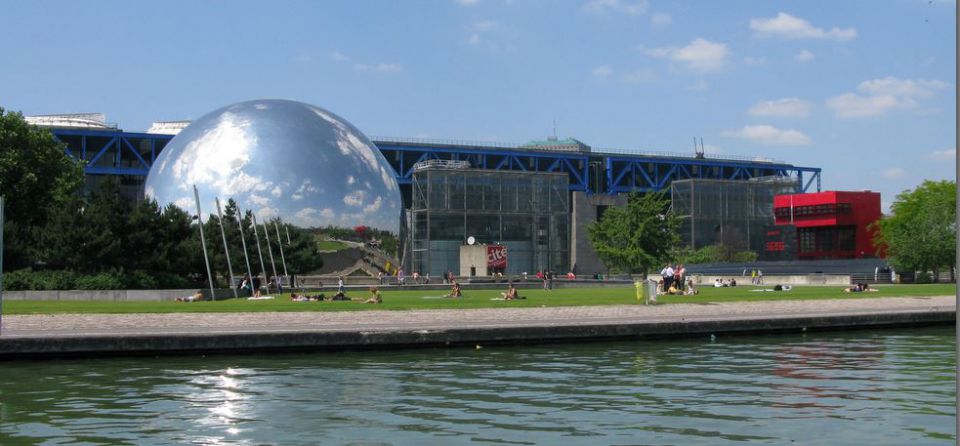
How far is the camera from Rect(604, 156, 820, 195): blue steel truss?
486 feet

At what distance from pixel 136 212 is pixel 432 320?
24.0m

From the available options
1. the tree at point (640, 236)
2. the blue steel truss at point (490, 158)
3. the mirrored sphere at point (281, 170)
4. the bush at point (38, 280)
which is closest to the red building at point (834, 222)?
the blue steel truss at point (490, 158)

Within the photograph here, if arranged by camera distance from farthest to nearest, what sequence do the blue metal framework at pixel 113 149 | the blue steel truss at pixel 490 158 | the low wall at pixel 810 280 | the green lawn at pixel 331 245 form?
1. the blue steel truss at pixel 490 158
2. the blue metal framework at pixel 113 149
3. the green lawn at pixel 331 245
4. the low wall at pixel 810 280

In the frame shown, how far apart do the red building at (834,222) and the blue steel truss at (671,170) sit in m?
10.9

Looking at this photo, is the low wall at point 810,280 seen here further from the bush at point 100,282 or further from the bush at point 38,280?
the bush at point 38,280

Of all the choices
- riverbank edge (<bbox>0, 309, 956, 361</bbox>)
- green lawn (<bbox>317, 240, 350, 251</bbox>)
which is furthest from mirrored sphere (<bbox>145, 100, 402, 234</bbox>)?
riverbank edge (<bbox>0, 309, 956, 361</bbox>)

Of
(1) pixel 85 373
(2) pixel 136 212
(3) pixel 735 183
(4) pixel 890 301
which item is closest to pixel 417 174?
(3) pixel 735 183

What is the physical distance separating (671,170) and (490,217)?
42290 millimetres

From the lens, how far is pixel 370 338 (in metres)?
24.3

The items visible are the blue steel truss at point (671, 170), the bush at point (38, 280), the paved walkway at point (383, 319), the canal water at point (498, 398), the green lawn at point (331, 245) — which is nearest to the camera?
the canal water at point (498, 398)

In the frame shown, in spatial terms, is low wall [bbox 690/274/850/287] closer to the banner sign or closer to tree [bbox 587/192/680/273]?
tree [bbox 587/192/680/273]

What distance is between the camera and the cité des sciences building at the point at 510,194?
383 ft

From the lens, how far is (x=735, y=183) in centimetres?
13488

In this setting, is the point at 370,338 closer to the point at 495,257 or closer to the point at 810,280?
the point at 810,280
